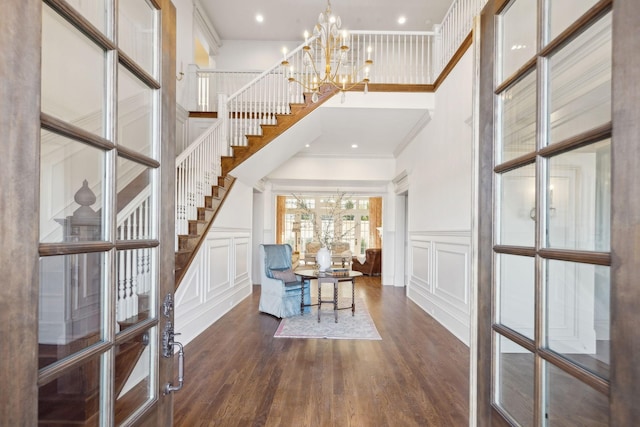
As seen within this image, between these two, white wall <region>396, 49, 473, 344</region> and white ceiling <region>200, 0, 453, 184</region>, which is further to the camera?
white ceiling <region>200, 0, 453, 184</region>

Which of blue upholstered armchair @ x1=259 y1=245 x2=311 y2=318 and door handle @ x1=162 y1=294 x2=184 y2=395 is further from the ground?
door handle @ x1=162 y1=294 x2=184 y2=395

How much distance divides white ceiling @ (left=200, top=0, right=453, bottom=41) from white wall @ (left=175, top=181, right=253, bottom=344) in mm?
3662

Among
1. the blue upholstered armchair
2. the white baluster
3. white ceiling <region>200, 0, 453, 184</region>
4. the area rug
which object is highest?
white ceiling <region>200, 0, 453, 184</region>

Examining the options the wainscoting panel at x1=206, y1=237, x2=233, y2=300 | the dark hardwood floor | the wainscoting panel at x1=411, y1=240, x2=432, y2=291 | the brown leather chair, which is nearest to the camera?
the dark hardwood floor

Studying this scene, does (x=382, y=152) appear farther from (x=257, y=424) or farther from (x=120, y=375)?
(x=120, y=375)

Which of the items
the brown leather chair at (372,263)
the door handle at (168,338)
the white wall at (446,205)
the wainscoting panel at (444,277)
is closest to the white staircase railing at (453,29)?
the white wall at (446,205)

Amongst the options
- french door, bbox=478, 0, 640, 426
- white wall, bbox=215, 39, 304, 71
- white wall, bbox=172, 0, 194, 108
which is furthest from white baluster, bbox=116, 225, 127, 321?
white wall, bbox=215, 39, 304, 71

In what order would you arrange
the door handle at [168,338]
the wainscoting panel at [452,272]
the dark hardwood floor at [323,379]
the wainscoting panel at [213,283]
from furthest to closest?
the wainscoting panel at [452,272]
the wainscoting panel at [213,283]
the dark hardwood floor at [323,379]
the door handle at [168,338]

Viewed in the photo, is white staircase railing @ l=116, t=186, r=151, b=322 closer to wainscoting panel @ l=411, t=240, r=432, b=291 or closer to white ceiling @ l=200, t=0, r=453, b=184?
white ceiling @ l=200, t=0, r=453, b=184

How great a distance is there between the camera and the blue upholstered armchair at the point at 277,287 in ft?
16.4

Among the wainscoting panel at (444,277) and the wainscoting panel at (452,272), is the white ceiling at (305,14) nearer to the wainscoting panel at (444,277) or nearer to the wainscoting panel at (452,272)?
the wainscoting panel at (444,277)

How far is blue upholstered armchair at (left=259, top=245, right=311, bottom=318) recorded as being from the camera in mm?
4984

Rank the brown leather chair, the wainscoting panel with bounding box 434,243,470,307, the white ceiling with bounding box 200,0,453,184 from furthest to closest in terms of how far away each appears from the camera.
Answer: the brown leather chair, the white ceiling with bounding box 200,0,453,184, the wainscoting panel with bounding box 434,243,470,307

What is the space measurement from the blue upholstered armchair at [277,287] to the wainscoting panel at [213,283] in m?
0.56
